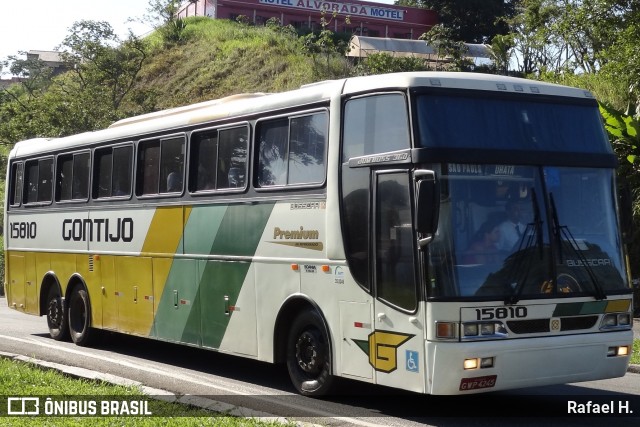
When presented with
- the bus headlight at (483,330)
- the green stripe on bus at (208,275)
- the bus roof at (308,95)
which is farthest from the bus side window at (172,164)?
the bus headlight at (483,330)

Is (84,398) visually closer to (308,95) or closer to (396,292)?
(396,292)

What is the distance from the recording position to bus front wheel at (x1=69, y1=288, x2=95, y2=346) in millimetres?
16516

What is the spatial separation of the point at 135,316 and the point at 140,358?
2.36ft

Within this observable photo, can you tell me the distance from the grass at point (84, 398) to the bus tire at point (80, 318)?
11.4 ft

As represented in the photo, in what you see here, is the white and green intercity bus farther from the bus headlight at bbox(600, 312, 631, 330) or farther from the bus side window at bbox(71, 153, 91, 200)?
the bus side window at bbox(71, 153, 91, 200)

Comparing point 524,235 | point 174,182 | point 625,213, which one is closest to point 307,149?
point 524,235

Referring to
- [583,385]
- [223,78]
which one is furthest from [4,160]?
[583,385]

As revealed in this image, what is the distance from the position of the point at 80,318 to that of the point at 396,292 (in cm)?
879

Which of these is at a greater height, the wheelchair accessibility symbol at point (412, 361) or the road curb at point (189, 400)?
the wheelchair accessibility symbol at point (412, 361)

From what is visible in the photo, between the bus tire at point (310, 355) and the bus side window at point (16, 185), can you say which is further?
the bus side window at point (16, 185)

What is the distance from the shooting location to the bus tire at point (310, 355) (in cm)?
1077

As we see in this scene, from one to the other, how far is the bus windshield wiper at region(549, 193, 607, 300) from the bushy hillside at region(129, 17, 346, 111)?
50032 mm

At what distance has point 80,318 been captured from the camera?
16953 millimetres

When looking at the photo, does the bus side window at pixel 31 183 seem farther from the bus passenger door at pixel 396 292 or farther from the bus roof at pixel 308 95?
the bus passenger door at pixel 396 292
